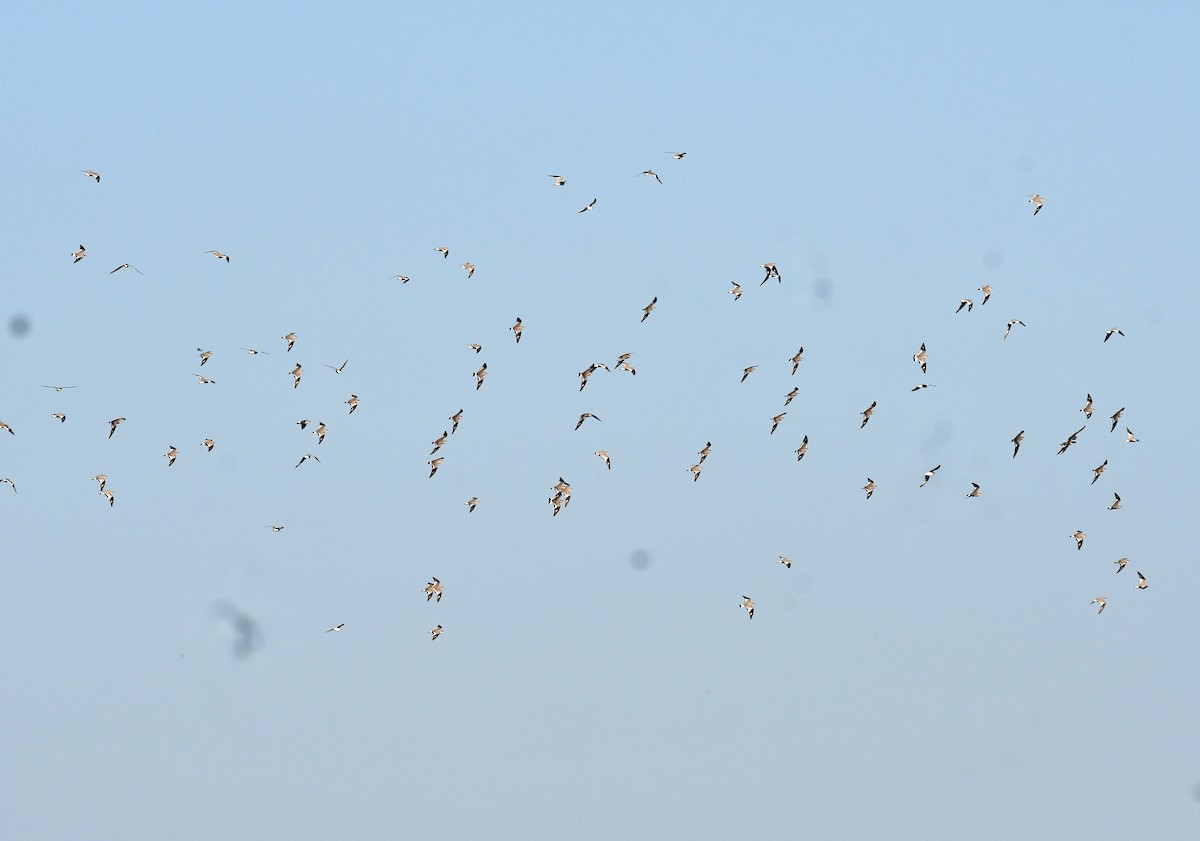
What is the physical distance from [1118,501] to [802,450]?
19.7m

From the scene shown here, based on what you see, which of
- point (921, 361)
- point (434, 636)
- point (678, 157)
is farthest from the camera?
point (434, 636)

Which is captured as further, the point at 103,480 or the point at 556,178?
the point at 103,480

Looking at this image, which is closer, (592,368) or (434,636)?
(592,368)

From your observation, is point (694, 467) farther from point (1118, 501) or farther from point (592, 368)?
point (1118, 501)

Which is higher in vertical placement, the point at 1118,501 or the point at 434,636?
the point at 1118,501

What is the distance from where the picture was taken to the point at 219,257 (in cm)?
14375

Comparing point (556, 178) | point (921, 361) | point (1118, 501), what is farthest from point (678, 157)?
point (1118, 501)

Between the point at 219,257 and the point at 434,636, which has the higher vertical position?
the point at 219,257

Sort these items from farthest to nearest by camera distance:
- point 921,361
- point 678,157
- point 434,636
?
point 434,636 → point 921,361 → point 678,157

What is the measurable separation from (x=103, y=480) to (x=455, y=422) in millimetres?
22645

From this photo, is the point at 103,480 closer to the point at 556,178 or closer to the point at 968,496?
the point at 556,178

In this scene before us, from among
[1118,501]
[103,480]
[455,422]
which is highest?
[1118,501]

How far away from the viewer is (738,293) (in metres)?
148

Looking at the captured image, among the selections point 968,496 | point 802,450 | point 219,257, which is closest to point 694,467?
point 802,450
